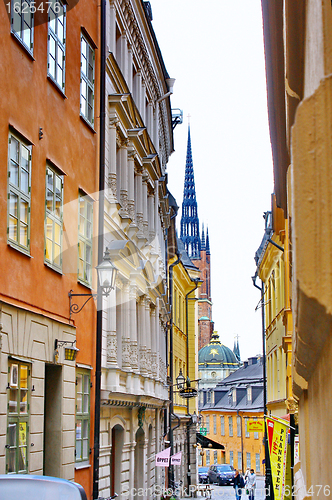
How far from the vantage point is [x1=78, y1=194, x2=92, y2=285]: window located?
12312 mm

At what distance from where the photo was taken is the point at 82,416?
39.7 ft

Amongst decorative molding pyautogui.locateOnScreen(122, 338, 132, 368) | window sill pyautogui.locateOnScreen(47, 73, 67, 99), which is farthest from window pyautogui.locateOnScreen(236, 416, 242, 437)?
window sill pyautogui.locateOnScreen(47, 73, 67, 99)

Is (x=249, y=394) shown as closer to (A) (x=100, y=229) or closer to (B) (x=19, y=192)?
(A) (x=100, y=229)

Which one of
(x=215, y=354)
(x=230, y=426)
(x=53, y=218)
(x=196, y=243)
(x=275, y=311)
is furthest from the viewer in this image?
(x=215, y=354)

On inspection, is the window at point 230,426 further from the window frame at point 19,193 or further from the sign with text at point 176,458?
the window frame at point 19,193

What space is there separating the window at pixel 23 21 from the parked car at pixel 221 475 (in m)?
52.5

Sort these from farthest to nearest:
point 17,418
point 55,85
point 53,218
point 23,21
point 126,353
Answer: point 126,353 → point 55,85 → point 53,218 → point 23,21 → point 17,418

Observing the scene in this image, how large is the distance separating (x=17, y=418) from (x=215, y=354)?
15698 cm

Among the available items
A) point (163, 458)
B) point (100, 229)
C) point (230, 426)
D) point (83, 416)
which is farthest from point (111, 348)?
point (230, 426)

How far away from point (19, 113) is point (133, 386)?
9359 mm

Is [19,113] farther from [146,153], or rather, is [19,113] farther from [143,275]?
[146,153]

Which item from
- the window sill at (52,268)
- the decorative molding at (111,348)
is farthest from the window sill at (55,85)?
the decorative molding at (111,348)

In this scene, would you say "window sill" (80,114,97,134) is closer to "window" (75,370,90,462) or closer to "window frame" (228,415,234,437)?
"window" (75,370,90,462)

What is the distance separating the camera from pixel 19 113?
9.14 m
